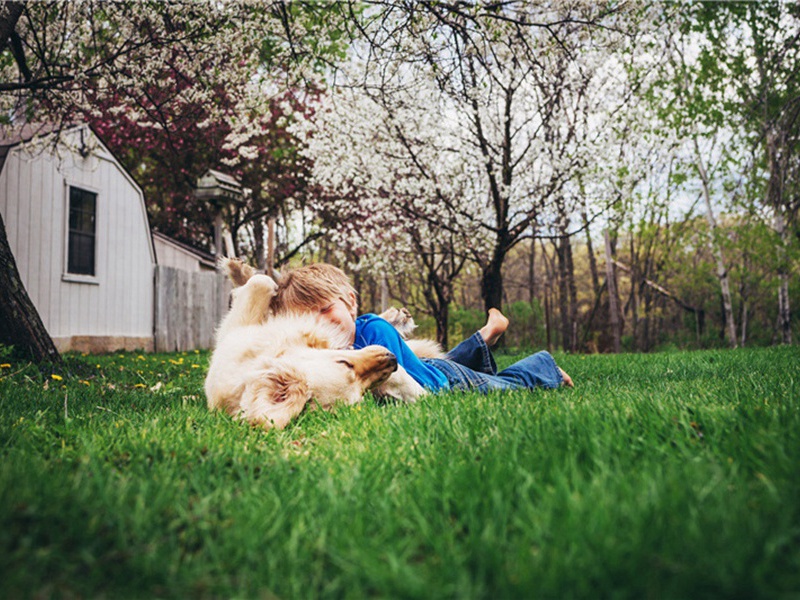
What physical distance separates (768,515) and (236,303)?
9.18 feet

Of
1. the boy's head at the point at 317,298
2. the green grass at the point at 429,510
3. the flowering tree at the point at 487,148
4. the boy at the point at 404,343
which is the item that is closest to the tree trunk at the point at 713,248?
the flowering tree at the point at 487,148

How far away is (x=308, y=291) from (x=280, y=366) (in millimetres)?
775

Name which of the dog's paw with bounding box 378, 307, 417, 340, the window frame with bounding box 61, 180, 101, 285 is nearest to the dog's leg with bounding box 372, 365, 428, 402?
the dog's paw with bounding box 378, 307, 417, 340

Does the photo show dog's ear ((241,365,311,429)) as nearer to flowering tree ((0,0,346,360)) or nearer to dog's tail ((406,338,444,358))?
dog's tail ((406,338,444,358))

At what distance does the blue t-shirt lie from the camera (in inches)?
137

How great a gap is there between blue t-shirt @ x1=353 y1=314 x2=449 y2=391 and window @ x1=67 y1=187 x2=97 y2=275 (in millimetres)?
10008

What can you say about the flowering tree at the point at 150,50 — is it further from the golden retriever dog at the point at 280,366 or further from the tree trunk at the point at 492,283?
the tree trunk at the point at 492,283

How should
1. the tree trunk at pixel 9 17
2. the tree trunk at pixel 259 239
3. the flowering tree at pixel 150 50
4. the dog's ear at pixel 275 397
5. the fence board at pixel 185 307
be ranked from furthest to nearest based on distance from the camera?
the tree trunk at pixel 259 239 < the fence board at pixel 185 307 < the flowering tree at pixel 150 50 < the tree trunk at pixel 9 17 < the dog's ear at pixel 275 397

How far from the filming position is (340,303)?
341 centimetres

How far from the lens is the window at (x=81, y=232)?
11.3 m

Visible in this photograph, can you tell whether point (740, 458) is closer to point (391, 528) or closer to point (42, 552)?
point (391, 528)

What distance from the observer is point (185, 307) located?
563 inches

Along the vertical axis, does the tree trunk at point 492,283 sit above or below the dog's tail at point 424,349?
above

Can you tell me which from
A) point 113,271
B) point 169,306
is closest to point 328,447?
point 113,271
